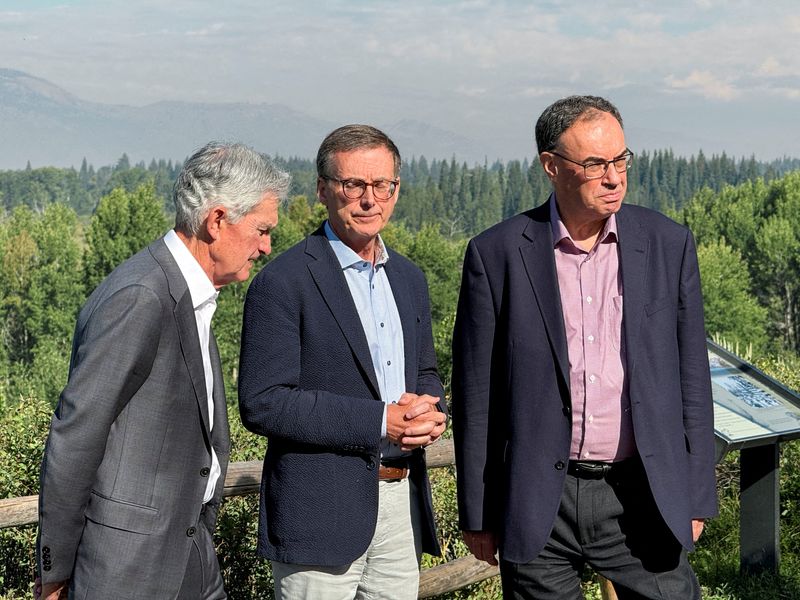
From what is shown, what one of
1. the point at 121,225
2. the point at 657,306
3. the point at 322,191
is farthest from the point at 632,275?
the point at 121,225

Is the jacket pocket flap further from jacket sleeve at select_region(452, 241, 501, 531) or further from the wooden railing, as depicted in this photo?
the wooden railing

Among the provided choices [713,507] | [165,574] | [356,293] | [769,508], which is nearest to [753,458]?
[769,508]

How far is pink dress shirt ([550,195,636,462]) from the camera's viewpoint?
3199 mm

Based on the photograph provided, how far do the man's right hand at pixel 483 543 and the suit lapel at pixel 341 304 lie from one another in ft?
2.12

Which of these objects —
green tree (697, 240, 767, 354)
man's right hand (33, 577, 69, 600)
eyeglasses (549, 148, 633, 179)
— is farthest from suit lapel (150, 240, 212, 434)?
green tree (697, 240, 767, 354)

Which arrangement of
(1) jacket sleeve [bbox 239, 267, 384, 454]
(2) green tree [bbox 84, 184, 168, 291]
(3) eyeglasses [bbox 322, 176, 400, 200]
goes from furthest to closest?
(2) green tree [bbox 84, 184, 168, 291], (3) eyeglasses [bbox 322, 176, 400, 200], (1) jacket sleeve [bbox 239, 267, 384, 454]

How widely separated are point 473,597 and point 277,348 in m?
3.28

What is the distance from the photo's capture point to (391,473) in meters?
3.35

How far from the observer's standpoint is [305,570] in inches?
126

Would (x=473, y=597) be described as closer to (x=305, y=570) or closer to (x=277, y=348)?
(x=305, y=570)

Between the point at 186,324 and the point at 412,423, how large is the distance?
863mm

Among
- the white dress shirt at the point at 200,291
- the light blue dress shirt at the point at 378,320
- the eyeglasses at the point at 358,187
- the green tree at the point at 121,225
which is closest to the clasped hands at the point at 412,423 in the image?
the light blue dress shirt at the point at 378,320

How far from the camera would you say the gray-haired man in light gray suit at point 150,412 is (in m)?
2.51

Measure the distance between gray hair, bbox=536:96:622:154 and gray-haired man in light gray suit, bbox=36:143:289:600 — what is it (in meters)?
1.05
